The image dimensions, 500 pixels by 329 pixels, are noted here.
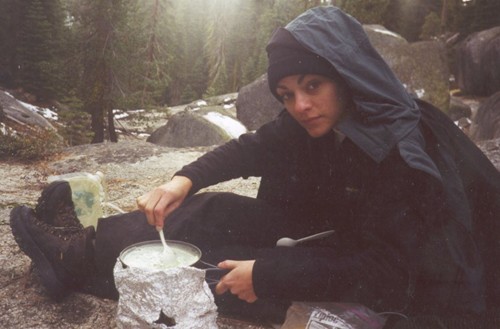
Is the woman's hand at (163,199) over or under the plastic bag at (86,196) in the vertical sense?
over

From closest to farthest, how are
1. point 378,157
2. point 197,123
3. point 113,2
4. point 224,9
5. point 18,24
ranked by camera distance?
1. point 378,157
2. point 197,123
3. point 113,2
4. point 18,24
5. point 224,9

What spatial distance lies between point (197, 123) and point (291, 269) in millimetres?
8724

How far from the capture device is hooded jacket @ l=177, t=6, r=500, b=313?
68.8 inches

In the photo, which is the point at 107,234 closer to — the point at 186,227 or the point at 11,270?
the point at 186,227

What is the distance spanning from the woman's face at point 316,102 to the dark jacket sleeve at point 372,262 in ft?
1.31

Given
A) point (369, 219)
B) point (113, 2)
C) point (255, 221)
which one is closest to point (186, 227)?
point (255, 221)

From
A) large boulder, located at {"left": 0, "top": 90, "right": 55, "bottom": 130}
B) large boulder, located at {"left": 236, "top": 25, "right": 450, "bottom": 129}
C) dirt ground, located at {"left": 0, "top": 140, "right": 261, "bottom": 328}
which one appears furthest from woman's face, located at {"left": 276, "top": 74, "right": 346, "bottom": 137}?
large boulder, located at {"left": 0, "top": 90, "right": 55, "bottom": 130}

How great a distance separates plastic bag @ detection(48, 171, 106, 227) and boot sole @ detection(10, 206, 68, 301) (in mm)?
655

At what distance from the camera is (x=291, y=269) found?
6.22 feet

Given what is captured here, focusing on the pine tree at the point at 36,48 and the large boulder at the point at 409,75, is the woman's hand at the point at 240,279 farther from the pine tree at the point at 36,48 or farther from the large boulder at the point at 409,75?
the pine tree at the point at 36,48

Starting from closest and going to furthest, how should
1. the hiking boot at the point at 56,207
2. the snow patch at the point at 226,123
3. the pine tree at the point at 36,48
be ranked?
the hiking boot at the point at 56,207
the snow patch at the point at 226,123
the pine tree at the point at 36,48

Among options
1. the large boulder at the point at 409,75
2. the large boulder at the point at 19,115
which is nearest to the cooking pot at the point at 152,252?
the large boulder at the point at 409,75

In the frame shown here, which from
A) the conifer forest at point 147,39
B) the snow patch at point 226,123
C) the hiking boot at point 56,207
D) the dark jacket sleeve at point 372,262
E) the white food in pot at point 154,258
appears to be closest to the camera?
the dark jacket sleeve at point 372,262

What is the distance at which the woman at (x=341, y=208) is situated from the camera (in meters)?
1.76
